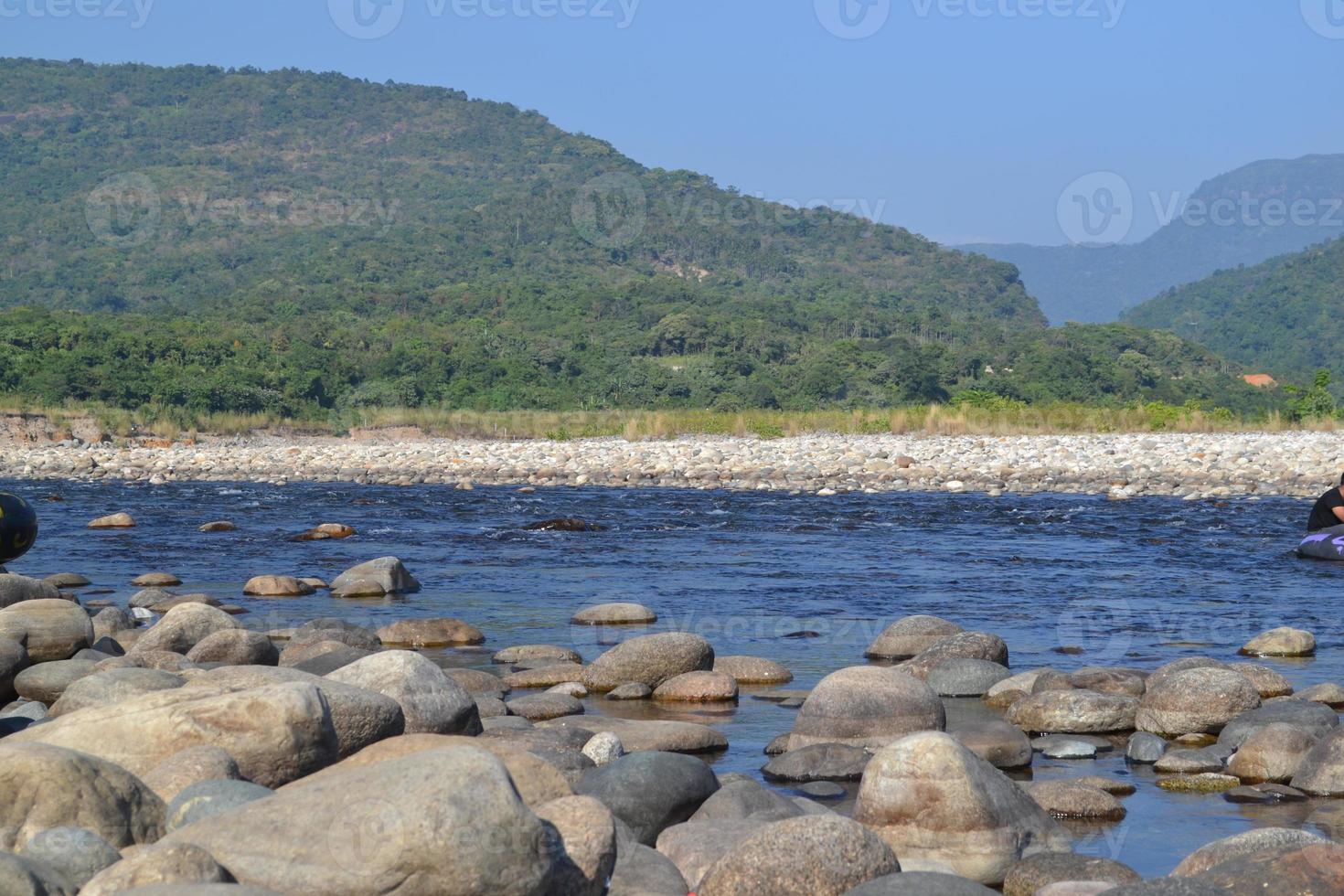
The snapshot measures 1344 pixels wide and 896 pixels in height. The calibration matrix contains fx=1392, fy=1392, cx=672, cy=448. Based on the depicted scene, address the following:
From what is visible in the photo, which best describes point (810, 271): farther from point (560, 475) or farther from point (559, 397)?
point (560, 475)

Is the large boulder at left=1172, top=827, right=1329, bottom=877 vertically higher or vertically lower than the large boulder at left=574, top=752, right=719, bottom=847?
higher

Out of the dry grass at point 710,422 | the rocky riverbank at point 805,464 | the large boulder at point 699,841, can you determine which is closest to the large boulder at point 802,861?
the large boulder at point 699,841

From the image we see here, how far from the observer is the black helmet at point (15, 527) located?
754 centimetres

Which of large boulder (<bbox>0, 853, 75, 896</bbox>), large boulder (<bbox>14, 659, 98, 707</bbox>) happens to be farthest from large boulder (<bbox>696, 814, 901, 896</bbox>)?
large boulder (<bbox>14, 659, 98, 707</bbox>)

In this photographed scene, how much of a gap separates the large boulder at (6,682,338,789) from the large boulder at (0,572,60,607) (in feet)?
14.3

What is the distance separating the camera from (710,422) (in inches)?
1500

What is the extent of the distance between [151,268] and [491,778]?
339 feet

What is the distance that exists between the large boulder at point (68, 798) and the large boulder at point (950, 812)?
9.14 feet

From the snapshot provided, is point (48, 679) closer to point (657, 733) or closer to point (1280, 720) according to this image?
point (657, 733)

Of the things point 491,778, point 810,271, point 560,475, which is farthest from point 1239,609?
point 810,271

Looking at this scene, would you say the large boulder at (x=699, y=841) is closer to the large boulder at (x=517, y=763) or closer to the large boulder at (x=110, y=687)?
the large boulder at (x=517, y=763)

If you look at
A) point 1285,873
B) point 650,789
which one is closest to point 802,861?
point 650,789

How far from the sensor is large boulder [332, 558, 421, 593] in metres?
13.0

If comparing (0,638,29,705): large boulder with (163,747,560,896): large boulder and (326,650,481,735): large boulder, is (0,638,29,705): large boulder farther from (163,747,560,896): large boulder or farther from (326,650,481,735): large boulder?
(163,747,560,896): large boulder
